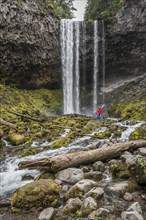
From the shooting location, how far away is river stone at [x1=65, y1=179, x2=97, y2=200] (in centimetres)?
542

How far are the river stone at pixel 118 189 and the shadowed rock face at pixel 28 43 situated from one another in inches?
877

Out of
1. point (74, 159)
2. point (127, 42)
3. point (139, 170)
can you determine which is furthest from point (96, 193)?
point (127, 42)

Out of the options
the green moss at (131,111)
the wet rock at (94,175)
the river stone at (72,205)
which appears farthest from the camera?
the green moss at (131,111)

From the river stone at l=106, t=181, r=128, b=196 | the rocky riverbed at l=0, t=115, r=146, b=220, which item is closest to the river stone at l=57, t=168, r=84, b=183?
the rocky riverbed at l=0, t=115, r=146, b=220

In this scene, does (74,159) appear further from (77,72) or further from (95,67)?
(95,67)

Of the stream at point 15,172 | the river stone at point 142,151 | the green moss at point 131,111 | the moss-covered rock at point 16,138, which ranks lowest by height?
the green moss at point 131,111

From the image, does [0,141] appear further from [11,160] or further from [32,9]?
[32,9]

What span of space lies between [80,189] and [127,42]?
28632 millimetres

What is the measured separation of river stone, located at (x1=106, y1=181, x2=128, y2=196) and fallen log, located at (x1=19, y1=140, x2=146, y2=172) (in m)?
1.65

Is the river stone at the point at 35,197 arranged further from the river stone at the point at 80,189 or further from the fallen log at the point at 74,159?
the fallen log at the point at 74,159

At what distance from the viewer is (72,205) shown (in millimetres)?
4887

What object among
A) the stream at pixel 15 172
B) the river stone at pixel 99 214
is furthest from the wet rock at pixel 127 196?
the stream at pixel 15 172

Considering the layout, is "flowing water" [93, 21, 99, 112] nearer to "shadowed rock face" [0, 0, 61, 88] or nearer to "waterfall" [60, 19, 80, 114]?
"waterfall" [60, 19, 80, 114]

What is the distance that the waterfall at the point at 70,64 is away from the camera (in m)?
31.0
